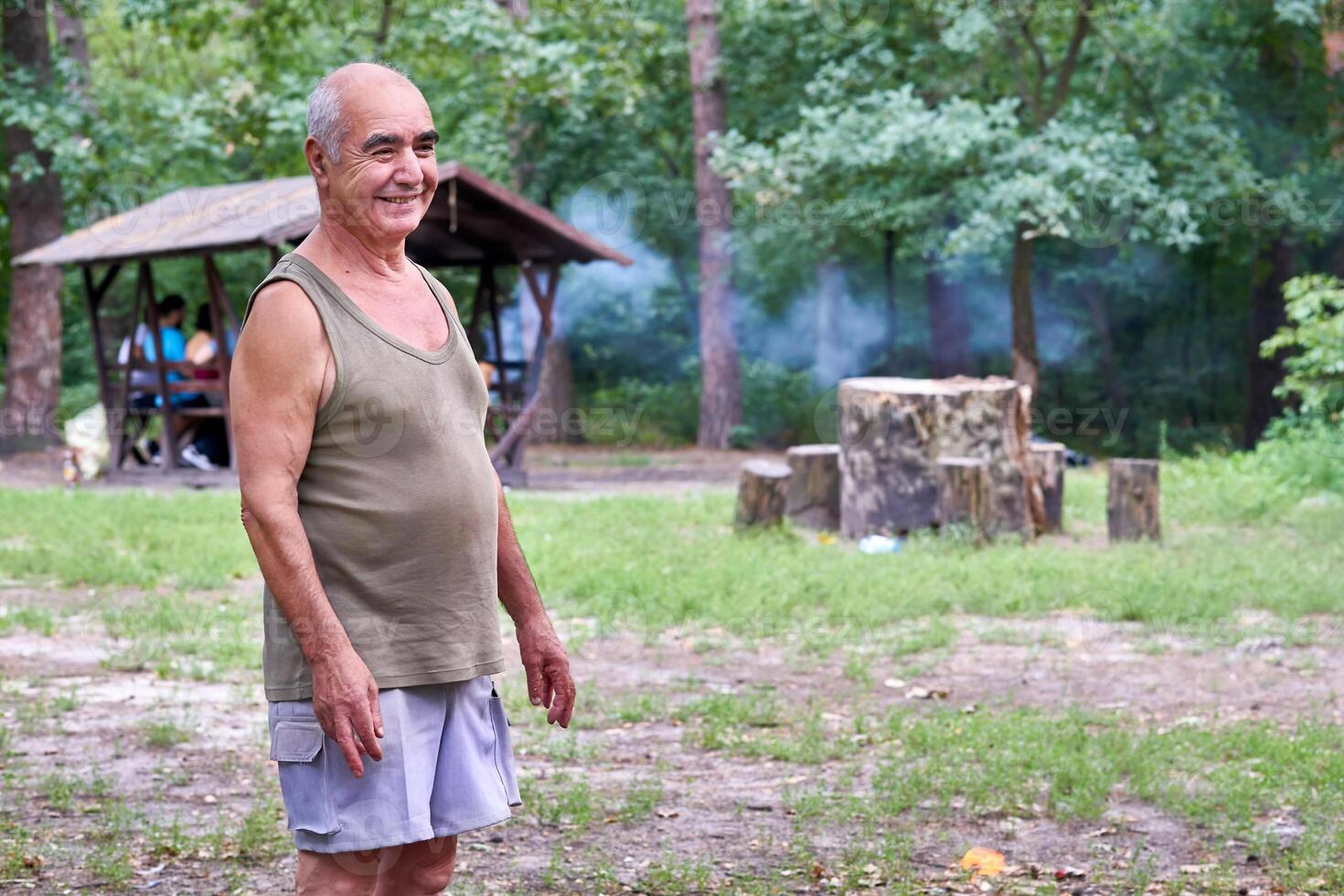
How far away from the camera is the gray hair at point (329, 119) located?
2695mm

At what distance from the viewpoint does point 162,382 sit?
1511 cm

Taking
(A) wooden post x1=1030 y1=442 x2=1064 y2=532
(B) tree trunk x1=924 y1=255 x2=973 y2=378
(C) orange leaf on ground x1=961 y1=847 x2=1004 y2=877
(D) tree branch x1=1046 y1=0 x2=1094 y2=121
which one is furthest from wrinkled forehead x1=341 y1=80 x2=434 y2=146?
(B) tree trunk x1=924 y1=255 x2=973 y2=378

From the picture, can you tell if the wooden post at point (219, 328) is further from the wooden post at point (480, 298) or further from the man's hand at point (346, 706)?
the man's hand at point (346, 706)

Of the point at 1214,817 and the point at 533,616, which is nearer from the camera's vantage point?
the point at 533,616

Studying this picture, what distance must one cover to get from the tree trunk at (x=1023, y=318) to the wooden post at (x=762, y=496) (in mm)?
9204

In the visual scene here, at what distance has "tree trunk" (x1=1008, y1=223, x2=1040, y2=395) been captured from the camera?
19.5m

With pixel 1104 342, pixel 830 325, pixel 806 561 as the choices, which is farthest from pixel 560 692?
pixel 1104 342

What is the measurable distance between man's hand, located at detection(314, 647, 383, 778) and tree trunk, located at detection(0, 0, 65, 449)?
17585 mm

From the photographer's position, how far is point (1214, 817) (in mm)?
4801

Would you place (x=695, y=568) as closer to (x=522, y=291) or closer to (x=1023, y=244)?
(x=1023, y=244)

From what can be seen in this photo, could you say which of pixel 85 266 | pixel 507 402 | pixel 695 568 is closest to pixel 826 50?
pixel 507 402

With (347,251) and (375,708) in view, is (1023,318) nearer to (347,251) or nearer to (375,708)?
(347,251)

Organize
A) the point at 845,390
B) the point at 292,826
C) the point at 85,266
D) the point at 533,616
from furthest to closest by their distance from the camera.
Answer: the point at 85,266 < the point at 845,390 < the point at 533,616 < the point at 292,826

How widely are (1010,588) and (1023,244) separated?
37.8 feet
